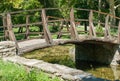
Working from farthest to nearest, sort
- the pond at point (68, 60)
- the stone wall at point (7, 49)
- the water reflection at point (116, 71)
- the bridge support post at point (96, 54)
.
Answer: the bridge support post at point (96, 54) < the pond at point (68, 60) < the water reflection at point (116, 71) < the stone wall at point (7, 49)

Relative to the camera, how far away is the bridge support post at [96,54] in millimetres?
21641

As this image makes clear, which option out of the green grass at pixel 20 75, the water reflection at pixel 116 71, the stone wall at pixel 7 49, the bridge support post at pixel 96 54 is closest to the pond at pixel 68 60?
the water reflection at pixel 116 71

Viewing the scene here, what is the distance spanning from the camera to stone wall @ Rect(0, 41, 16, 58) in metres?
13.3

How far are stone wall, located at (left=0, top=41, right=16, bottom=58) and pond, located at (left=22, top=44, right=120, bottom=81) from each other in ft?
16.8

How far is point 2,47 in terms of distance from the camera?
43.9 feet

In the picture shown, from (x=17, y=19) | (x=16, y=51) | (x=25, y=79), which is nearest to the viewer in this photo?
(x=25, y=79)

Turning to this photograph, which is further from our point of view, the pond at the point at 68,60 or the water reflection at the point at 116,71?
the pond at the point at 68,60

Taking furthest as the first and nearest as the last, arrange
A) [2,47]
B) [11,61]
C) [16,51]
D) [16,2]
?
[16,2]
[16,51]
[2,47]
[11,61]

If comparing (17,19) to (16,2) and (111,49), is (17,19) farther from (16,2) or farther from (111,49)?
(111,49)

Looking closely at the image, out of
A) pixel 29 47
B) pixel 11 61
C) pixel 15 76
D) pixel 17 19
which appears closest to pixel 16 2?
Result: pixel 17 19

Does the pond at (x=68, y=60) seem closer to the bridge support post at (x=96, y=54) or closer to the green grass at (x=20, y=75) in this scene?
the bridge support post at (x=96, y=54)

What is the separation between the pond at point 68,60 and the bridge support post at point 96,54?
54cm

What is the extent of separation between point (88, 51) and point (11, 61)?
11556mm

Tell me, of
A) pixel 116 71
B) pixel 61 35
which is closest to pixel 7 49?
pixel 61 35
